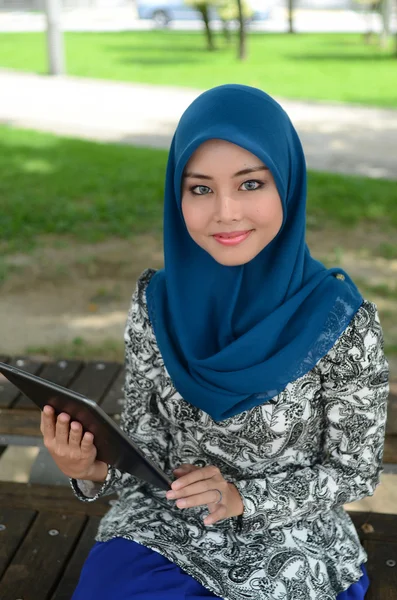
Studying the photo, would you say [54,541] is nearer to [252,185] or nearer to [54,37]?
[252,185]

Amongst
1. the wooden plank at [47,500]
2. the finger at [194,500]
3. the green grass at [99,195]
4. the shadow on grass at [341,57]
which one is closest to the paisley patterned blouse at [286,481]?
the finger at [194,500]

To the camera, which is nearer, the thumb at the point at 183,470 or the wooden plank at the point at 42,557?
the thumb at the point at 183,470

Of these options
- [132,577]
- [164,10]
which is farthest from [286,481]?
[164,10]

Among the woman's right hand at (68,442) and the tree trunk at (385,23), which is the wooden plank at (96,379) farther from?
the tree trunk at (385,23)

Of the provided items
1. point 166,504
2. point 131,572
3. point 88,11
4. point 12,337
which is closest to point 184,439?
point 166,504

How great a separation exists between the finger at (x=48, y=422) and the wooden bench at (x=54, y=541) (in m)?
0.54

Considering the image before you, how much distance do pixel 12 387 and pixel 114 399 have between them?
0.38 meters

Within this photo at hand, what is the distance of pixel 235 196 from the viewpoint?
181 centimetres

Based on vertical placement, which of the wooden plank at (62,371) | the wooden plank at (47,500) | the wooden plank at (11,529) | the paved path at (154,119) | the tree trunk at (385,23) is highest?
the wooden plank at (11,529)

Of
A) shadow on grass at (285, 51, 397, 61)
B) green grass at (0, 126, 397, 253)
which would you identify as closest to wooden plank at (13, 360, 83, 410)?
green grass at (0, 126, 397, 253)

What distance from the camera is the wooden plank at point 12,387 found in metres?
3.04

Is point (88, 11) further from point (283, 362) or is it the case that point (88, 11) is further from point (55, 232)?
point (283, 362)

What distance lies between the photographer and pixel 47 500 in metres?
2.58

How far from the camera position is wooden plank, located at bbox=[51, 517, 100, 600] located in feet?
7.14
